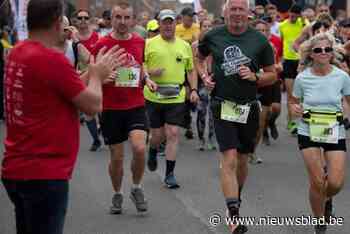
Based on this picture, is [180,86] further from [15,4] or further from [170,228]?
[15,4]

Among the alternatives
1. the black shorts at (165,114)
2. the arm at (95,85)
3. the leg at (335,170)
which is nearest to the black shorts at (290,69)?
the black shorts at (165,114)

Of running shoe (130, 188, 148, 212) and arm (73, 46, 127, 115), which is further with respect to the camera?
running shoe (130, 188, 148, 212)

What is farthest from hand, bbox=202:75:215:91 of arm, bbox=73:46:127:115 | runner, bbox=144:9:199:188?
arm, bbox=73:46:127:115

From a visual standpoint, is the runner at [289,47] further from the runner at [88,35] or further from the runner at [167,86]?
the runner at [167,86]

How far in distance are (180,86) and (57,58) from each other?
5.36 m

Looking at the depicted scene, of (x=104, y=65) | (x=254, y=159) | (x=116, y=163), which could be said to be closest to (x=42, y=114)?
(x=104, y=65)

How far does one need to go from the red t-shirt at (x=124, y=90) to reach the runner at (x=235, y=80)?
36.3 inches

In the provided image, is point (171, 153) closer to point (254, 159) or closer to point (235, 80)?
point (254, 159)

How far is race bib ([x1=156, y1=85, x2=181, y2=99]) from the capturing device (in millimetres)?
9383

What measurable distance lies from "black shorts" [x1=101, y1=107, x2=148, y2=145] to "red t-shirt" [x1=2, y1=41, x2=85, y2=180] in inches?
133

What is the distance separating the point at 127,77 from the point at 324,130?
81.1 inches

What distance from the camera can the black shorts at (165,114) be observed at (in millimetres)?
9273

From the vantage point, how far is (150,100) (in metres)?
9.45

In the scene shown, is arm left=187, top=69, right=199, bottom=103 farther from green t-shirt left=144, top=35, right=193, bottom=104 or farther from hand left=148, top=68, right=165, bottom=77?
hand left=148, top=68, right=165, bottom=77
